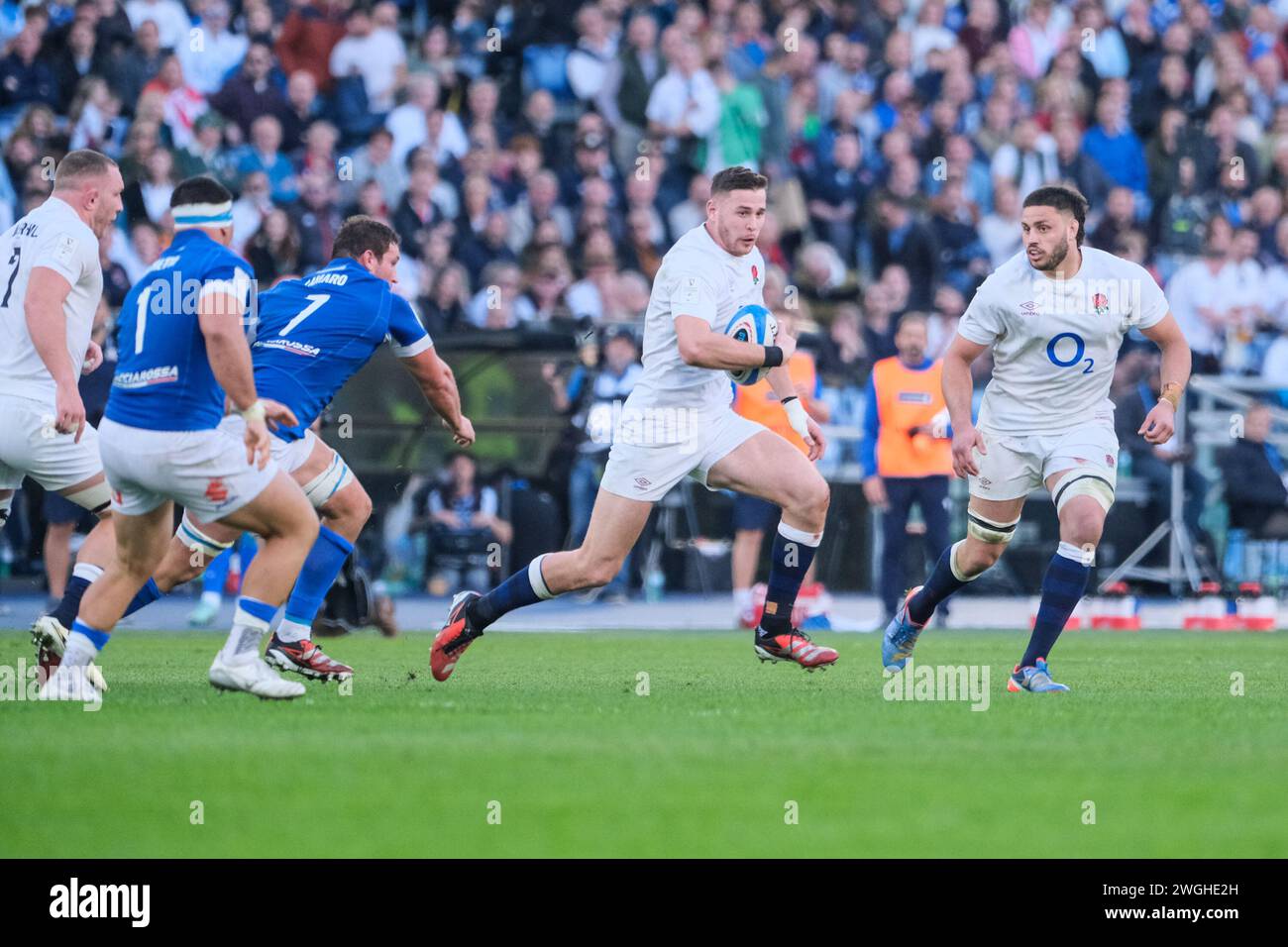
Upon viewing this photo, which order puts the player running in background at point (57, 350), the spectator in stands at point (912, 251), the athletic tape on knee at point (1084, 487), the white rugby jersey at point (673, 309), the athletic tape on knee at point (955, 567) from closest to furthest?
the player running in background at point (57, 350), the athletic tape on knee at point (1084, 487), the white rugby jersey at point (673, 309), the athletic tape on knee at point (955, 567), the spectator in stands at point (912, 251)

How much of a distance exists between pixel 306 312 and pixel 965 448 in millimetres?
3357

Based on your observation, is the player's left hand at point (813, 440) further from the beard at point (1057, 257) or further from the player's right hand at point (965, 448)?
the beard at point (1057, 257)

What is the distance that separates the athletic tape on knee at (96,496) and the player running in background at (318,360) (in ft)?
1.45

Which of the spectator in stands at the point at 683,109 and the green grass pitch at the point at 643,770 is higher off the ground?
the spectator in stands at the point at 683,109

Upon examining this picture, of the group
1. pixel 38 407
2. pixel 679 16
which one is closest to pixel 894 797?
pixel 38 407

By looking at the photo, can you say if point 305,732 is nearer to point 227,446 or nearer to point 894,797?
point 227,446

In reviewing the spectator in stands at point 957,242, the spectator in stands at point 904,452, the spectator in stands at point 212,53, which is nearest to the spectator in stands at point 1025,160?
the spectator in stands at point 957,242

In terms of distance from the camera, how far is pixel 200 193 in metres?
8.79

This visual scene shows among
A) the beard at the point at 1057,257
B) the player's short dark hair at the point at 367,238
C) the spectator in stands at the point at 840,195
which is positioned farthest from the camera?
the spectator in stands at the point at 840,195

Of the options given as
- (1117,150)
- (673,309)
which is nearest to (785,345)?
(673,309)

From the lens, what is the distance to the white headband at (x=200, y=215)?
876 cm

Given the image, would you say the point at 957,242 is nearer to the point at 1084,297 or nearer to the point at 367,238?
the point at 1084,297
